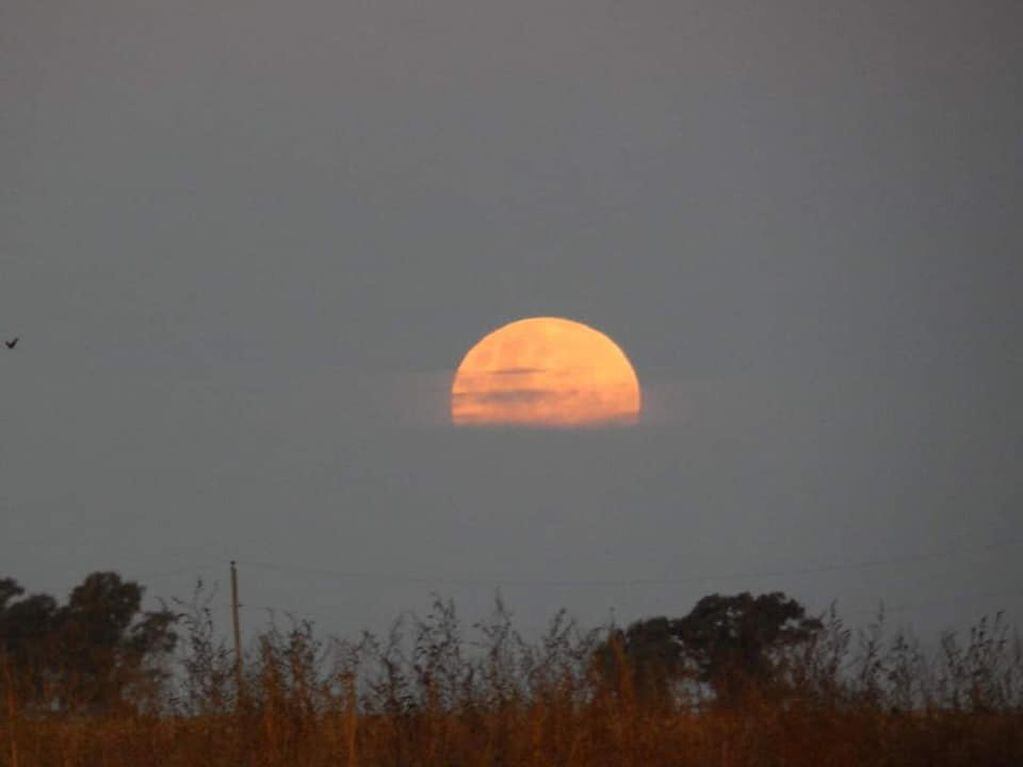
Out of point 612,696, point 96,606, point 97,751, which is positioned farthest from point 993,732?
point 96,606

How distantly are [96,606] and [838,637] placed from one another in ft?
96.8

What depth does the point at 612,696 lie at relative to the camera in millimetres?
13555

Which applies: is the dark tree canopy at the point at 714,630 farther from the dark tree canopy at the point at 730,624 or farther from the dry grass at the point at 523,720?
the dry grass at the point at 523,720

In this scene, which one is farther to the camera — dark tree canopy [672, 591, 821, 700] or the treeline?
dark tree canopy [672, 591, 821, 700]

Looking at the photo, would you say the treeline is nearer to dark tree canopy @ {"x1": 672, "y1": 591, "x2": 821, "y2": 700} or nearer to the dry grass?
the dry grass

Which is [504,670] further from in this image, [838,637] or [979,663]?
[979,663]

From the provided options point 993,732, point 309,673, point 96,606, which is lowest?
point 993,732

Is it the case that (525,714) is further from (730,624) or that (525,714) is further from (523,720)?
(730,624)

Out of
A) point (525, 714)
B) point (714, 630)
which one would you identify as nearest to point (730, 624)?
point (714, 630)

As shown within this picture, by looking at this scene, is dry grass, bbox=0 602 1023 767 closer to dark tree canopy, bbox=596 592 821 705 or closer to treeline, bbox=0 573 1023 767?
treeline, bbox=0 573 1023 767

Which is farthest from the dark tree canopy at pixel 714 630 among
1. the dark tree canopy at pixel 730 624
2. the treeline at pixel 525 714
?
the treeline at pixel 525 714

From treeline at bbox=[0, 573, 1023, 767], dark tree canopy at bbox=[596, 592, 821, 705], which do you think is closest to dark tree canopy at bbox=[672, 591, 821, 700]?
dark tree canopy at bbox=[596, 592, 821, 705]

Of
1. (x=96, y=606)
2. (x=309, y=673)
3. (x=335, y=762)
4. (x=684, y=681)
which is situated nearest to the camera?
(x=335, y=762)

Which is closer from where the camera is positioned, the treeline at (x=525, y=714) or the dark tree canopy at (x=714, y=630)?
the treeline at (x=525, y=714)
